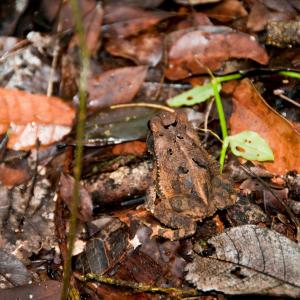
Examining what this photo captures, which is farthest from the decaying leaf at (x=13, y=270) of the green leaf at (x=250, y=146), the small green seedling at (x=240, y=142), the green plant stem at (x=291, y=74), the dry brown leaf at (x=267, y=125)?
the green plant stem at (x=291, y=74)

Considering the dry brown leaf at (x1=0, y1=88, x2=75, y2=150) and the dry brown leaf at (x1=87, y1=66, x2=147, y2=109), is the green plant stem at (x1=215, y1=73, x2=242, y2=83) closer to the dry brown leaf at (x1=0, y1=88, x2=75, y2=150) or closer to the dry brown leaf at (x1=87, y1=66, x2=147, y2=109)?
the dry brown leaf at (x1=87, y1=66, x2=147, y2=109)

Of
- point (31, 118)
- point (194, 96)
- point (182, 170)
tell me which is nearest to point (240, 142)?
point (182, 170)

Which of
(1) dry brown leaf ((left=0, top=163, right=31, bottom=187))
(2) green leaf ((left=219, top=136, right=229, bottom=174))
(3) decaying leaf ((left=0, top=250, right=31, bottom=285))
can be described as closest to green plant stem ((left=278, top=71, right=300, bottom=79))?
(2) green leaf ((left=219, top=136, right=229, bottom=174))

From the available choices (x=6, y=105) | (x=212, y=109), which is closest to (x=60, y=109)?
(x=6, y=105)

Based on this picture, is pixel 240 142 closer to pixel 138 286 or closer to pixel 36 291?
pixel 138 286

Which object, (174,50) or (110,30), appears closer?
(174,50)

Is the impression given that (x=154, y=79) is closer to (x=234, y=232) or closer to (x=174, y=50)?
(x=174, y=50)
